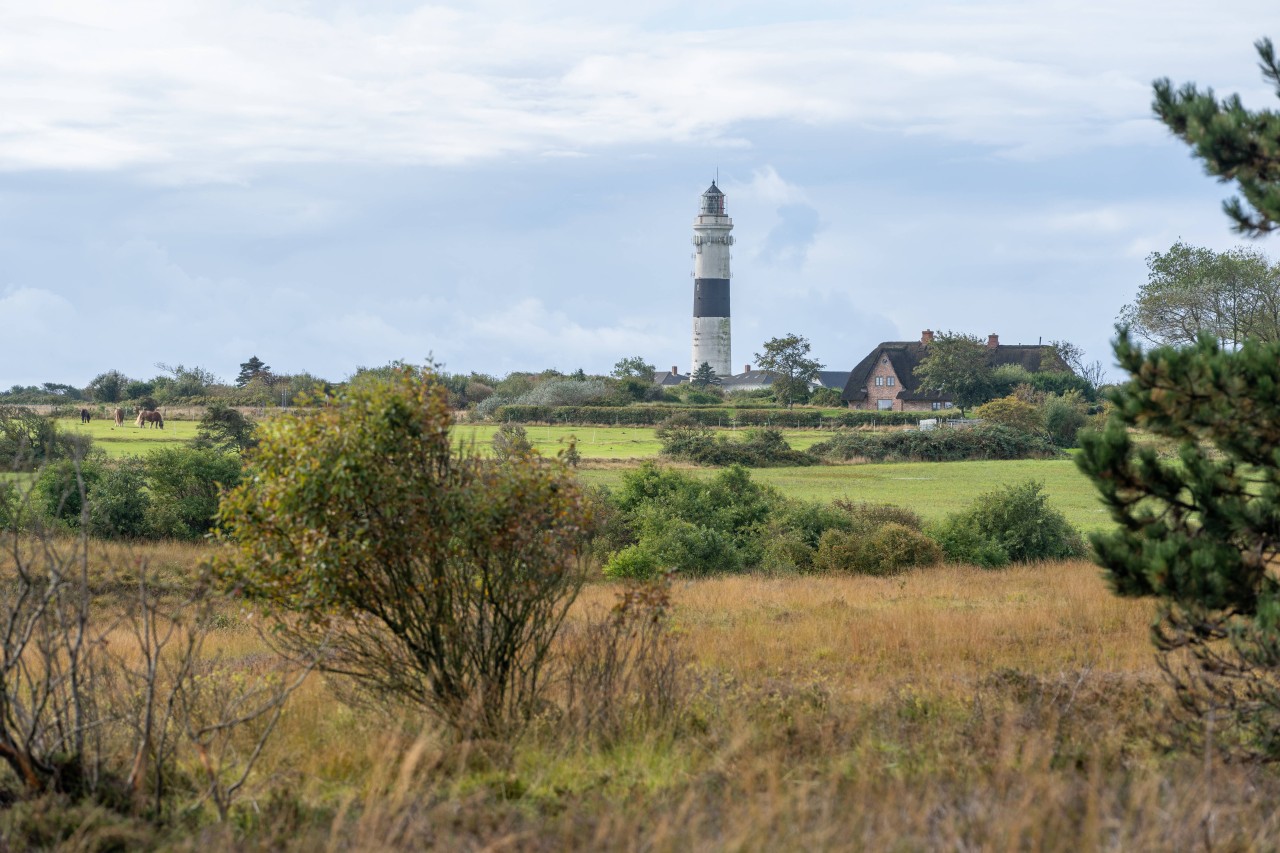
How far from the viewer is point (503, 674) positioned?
28.0ft

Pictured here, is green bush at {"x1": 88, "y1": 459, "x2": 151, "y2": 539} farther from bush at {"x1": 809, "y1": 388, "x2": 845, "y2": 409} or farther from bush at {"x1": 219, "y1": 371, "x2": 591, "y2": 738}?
bush at {"x1": 809, "y1": 388, "x2": 845, "y2": 409}

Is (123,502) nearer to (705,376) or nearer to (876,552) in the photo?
(876,552)

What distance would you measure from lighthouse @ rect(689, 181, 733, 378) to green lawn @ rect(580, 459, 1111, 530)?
6599 centimetres

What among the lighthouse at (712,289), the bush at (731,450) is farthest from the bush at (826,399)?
the bush at (731,450)

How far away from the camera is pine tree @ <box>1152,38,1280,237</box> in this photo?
26.2 ft

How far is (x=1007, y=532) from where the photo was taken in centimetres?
2550

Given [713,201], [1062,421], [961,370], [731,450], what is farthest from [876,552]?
[713,201]

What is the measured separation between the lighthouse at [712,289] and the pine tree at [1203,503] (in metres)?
110

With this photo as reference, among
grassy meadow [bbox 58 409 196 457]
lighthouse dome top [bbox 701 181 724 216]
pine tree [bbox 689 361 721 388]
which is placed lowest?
grassy meadow [bbox 58 409 196 457]

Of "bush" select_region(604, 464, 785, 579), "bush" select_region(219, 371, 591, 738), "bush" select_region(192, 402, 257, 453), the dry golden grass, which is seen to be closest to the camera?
the dry golden grass

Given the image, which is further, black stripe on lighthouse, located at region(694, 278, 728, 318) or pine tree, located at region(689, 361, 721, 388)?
black stripe on lighthouse, located at region(694, 278, 728, 318)

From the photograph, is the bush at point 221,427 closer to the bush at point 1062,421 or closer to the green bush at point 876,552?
the green bush at point 876,552

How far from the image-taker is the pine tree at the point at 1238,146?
7.98 m

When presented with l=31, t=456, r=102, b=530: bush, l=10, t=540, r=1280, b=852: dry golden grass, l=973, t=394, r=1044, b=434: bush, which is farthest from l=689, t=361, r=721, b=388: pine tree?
l=10, t=540, r=1280, b=852: dry golden grass
